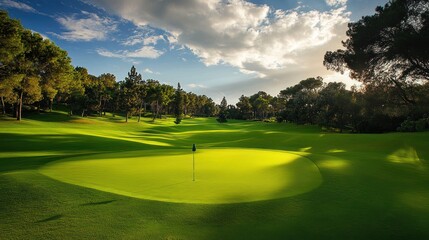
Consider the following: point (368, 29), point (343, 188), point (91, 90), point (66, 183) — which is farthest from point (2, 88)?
point (91, 90)

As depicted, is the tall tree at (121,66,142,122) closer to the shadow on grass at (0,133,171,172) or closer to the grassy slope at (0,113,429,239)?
the shadow on grass at (0,133,171,172)

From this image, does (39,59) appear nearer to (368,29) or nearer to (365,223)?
(368,29)

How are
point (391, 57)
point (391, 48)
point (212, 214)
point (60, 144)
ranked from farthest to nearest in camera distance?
point (60, 144)
point (391, 57)
point (391, 48)
point (212, 214)

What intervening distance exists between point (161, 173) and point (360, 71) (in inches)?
942

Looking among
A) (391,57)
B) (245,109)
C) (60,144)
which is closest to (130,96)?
(60,144)

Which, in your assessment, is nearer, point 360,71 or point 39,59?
point 360,71

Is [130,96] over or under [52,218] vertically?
over

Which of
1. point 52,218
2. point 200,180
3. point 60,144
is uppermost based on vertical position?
point 200,180

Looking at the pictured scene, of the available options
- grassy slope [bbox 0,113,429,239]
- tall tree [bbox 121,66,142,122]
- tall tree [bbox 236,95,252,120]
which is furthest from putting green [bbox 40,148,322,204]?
tall tree [bbox 236,95,252,120]

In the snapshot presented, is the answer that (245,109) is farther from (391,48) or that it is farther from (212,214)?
(212,214)

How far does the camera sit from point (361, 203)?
7.87m

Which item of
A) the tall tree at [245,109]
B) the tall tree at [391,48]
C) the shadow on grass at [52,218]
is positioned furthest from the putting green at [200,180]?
the tall tree at [245,109]

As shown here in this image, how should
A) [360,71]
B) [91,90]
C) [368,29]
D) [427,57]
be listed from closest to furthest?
[427,57]
[368,29]
[360,71]
[91,90]

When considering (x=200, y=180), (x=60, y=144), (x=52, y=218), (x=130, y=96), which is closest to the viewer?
(x=52, y=218)
